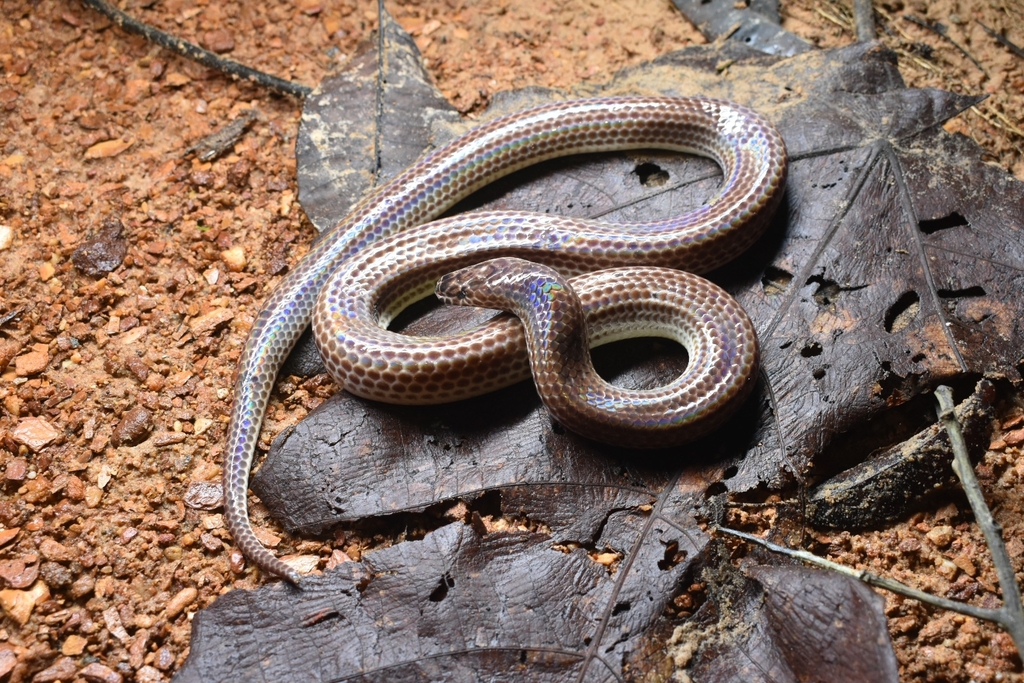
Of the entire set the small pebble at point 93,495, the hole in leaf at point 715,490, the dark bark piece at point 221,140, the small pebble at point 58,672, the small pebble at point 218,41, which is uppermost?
the small pebble at point 218,41

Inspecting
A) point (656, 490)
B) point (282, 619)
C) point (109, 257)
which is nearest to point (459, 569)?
point (282, 619)

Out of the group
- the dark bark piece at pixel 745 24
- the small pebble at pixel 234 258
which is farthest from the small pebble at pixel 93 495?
the dark bark piece at pixel 745 24

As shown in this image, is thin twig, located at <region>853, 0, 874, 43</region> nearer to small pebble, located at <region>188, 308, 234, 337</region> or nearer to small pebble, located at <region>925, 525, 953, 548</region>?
small pebble, located at <region>925, 525, 953, 548</region>

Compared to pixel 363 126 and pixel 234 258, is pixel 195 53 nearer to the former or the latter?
pixel 363 126

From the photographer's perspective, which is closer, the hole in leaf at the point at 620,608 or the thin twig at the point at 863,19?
the hole in leaf at the point at 620,608

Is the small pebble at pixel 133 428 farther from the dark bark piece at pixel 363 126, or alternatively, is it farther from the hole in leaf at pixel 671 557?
the hole in leaf at pixel 671 557

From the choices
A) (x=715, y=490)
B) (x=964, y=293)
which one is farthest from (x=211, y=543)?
(x=964, y=293)
